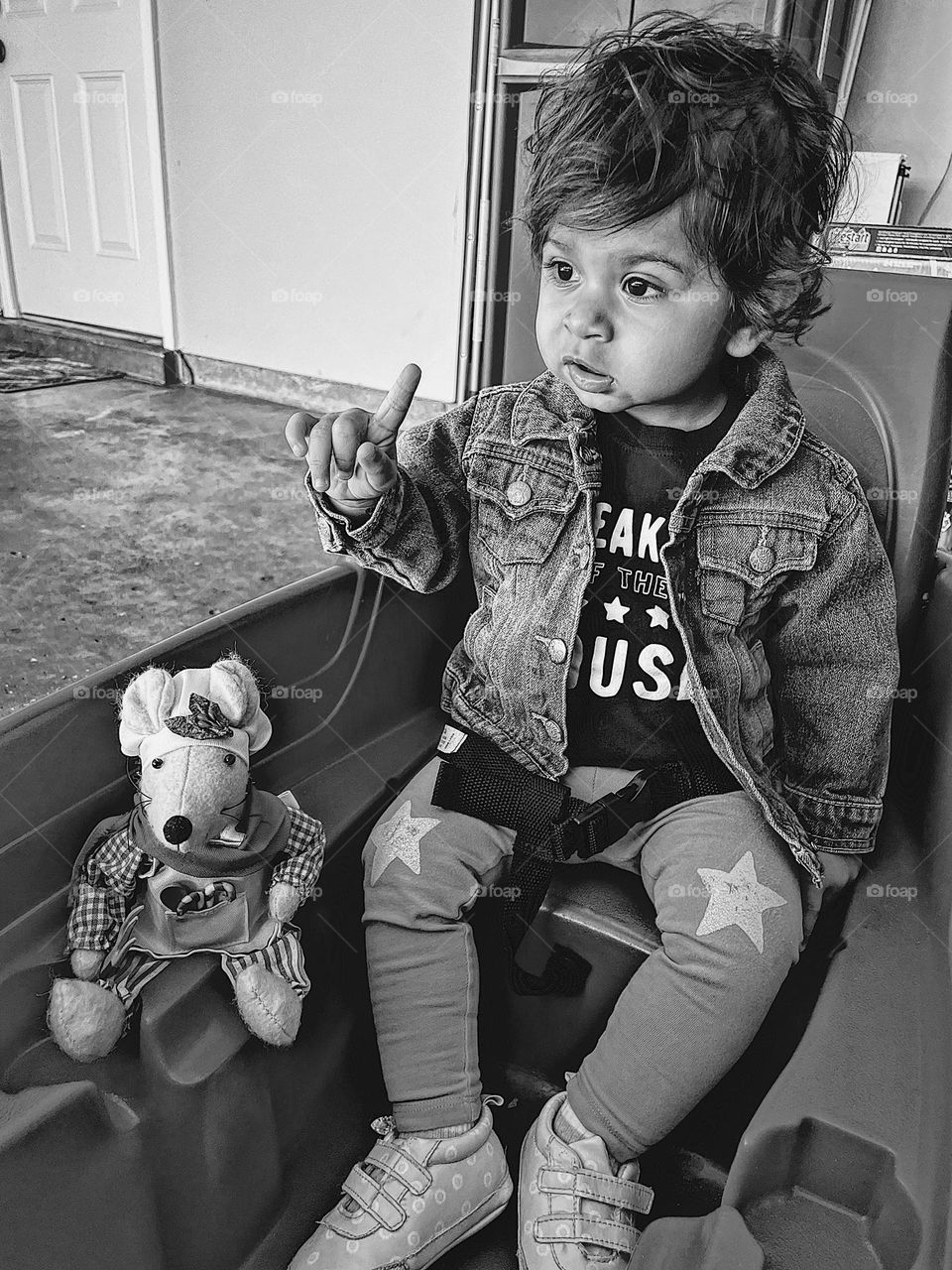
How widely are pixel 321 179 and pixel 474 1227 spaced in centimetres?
223

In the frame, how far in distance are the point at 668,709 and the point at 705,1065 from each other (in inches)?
10.2

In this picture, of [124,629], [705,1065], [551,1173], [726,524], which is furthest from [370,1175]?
[124,629]

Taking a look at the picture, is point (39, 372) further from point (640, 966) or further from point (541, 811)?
point (640, 966)

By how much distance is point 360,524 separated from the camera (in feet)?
2.48

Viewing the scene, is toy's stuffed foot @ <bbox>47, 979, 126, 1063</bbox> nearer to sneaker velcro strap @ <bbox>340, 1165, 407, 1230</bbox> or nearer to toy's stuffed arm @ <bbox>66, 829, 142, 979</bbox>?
toy's stuffed arm @ <bbox>66, 829, 142, 979</bbox>

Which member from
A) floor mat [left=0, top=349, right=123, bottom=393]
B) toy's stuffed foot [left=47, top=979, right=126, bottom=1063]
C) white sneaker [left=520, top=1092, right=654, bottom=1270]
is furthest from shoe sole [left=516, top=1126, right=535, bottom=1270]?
floor mat [left=0, top=349, right=123, bottom=393]

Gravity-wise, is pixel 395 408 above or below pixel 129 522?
above

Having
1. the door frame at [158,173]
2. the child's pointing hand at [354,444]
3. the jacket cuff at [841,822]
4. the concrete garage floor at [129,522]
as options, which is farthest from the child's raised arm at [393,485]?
the door frame at [158,173]

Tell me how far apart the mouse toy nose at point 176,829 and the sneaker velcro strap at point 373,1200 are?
0.89 ft

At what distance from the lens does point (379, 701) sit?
910 mm

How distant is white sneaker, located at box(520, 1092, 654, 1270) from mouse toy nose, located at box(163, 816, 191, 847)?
32 centimetres

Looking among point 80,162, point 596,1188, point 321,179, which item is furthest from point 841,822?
point 80,162

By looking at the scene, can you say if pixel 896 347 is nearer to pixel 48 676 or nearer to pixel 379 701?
pixel 379 701

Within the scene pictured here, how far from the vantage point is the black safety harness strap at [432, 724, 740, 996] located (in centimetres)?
75
